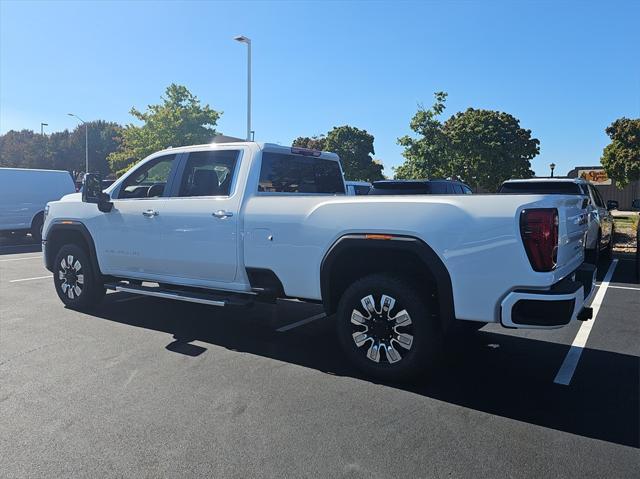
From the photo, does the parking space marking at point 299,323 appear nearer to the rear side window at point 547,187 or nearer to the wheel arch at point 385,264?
the wheel arch at point 385,264

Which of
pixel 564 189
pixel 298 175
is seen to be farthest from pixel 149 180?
pixel 564 189

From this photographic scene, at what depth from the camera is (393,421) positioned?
11.3 feet

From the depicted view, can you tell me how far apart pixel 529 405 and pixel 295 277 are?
215 centimetres

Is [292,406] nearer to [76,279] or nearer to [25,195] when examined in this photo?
[76,279]

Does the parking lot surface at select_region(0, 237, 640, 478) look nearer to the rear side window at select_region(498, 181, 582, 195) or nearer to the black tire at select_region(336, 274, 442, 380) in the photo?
the black tire at select_region(336, 274, 442, 380)

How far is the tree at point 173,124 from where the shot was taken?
33.3 metres

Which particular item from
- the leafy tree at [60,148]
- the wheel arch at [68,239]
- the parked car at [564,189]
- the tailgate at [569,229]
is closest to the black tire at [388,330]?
the tailgate at [569,229]

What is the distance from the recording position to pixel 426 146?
2483cm

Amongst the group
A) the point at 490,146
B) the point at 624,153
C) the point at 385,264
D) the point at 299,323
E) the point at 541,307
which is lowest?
the point at 299,323

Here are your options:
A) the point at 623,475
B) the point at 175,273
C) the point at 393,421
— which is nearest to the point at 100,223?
the point at 175,273

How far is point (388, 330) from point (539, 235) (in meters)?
1.40

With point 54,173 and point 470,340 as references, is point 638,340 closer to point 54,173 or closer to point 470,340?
point 470,340

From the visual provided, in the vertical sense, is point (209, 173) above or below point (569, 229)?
above

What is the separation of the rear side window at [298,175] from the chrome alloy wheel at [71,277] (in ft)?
9.84
